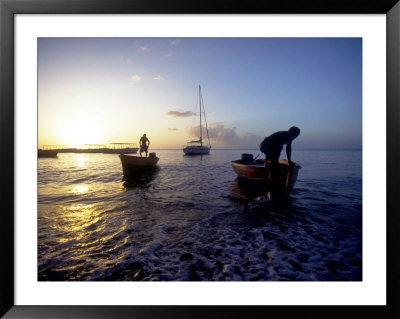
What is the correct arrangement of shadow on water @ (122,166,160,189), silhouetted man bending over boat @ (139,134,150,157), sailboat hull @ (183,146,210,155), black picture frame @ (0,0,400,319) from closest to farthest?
black picture frame @ (0,0,400,319)
shadow on water @ (122,166,160,189)
silhouetted man bending over boat @ (139,134,150,157)
sailboat hull @ (183,146,210,155)

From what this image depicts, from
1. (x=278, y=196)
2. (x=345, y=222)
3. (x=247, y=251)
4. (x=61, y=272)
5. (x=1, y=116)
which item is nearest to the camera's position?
(x=1, y=116)

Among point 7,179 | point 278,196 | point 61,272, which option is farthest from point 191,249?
point 278,196

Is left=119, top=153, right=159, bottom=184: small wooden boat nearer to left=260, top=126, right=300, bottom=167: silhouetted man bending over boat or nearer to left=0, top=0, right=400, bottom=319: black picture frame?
left=260, top=126, right=300, bottom=167: silhouetted man bending over boat

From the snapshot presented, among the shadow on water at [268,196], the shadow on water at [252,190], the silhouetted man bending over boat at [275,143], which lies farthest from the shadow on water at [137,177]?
the silhouetted man bending over boat at [275,143]

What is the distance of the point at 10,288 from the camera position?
212cm

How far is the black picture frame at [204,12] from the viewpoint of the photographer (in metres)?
2.06

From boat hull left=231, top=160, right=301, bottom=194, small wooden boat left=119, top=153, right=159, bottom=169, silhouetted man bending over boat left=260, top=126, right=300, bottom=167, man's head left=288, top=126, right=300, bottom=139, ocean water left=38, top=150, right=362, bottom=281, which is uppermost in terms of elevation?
man's head left=288, top=126, right=300, bottom=139

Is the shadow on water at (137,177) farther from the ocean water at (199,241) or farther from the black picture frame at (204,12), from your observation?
the black picture frame at (204,12)

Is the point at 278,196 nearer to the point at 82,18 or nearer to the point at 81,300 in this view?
the point at 81,300

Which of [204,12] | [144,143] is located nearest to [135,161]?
[144,143]

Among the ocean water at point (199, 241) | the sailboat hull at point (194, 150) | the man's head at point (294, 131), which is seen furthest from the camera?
the sailboat hull at point (194, 150)

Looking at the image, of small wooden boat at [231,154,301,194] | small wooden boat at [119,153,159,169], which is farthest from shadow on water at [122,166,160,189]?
small wooden boat at [231,154,301,194]

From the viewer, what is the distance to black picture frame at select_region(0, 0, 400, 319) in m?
2.06

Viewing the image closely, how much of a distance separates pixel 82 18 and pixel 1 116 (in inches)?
60.2
